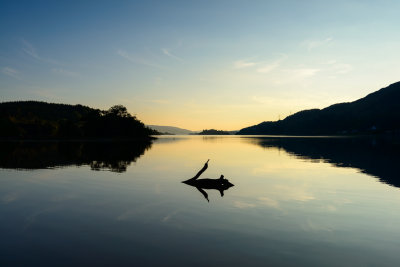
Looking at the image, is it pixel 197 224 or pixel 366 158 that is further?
pixel 366 158

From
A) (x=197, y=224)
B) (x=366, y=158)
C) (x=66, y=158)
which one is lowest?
(x=197, y=224)

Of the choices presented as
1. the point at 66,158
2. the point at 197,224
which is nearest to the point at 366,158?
the point at 197,224

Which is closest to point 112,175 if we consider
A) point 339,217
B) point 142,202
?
point 142,202

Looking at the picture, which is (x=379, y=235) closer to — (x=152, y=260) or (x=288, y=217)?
(x=288, y=217)

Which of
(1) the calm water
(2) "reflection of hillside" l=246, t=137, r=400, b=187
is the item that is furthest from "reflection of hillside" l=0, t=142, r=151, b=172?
(2) "reflection of hillside" l=246, t=137, r=400, b=187

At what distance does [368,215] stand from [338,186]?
12598 millimetres

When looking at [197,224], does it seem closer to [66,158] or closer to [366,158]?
[66,158]

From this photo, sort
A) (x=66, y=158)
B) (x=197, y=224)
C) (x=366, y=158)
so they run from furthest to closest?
(x=366, y=158), (x=66, y=158), (x=197, y=224)

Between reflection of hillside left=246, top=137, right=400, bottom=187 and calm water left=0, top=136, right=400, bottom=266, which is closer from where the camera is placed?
calm water left=0, top=136, right=400, bottom=266

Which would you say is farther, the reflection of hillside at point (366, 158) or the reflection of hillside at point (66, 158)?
the reflection of hillside at point (66, 158)

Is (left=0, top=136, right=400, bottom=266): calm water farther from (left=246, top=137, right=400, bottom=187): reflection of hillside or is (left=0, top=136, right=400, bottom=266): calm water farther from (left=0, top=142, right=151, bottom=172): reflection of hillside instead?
(left=0, top=142, right=151, bottom=172): reflection of hillside

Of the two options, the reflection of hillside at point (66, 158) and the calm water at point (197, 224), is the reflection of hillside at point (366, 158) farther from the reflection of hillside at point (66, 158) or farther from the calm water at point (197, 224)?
the reflection of hillside at point (66, 158)

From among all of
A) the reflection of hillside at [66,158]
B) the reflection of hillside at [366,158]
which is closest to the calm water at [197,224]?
the reflection of hillside at [366,158]

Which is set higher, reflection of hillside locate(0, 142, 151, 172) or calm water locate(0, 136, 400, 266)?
reflection of hillside locate(0, 142, 151, 172)
